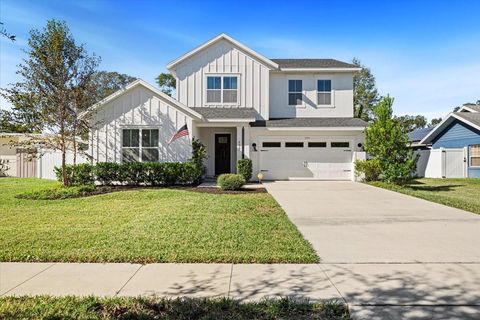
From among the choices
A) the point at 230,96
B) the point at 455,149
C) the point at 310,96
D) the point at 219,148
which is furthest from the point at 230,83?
the point at 455,149

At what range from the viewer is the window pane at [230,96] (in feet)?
59.2

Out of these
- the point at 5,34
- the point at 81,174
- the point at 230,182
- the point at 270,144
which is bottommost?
the point at 230,182

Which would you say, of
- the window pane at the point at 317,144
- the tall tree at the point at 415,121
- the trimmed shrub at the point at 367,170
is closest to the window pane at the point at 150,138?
the window pane at the point at 317,144

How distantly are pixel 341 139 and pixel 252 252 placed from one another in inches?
547

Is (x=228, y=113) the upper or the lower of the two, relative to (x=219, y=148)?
upper

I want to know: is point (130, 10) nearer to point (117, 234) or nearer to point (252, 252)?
point (117, 234)

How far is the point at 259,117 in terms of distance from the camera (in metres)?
18.0

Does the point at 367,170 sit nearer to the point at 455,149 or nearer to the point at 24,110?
the point at 455,149

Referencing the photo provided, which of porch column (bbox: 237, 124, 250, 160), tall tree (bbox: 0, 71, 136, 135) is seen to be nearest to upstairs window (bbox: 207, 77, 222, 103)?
porch column (bbox: 237, 124, 250, 160)

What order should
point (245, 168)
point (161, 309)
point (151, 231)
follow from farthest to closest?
point (245, 168)
point (151, 231)
point (161, 309)

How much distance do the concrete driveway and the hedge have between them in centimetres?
601

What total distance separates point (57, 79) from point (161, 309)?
41.7 ft

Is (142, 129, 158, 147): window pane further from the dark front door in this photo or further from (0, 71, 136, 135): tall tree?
the dark front door

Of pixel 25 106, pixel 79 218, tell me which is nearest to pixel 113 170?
pixel 25 106
